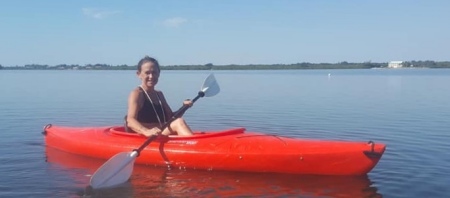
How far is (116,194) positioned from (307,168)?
2507 millimetres

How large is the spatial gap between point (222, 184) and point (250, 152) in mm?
615

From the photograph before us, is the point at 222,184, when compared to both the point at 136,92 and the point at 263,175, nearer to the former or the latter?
the point at 263,175

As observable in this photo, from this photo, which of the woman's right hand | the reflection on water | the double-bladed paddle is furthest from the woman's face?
the reflection on water

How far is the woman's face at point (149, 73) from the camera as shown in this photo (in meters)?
7.48

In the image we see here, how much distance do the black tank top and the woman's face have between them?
22 centimetres

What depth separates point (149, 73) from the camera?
7.50 m

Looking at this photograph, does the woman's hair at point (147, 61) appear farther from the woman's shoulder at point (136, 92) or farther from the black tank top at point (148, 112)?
the black tank top at point (148, 112)

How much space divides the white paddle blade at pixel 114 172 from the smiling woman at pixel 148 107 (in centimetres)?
67

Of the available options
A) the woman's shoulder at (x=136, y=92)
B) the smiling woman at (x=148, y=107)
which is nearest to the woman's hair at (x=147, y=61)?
the smiling woman at (x=148, y=107)

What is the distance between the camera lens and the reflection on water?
6.18m

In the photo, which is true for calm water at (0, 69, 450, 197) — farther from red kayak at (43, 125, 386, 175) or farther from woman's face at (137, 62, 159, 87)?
woman's face at (137, 62, 159, 87)

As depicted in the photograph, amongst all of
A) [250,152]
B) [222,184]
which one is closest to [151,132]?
[222,184]

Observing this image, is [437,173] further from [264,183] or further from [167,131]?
[167,131]

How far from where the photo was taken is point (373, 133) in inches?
439
